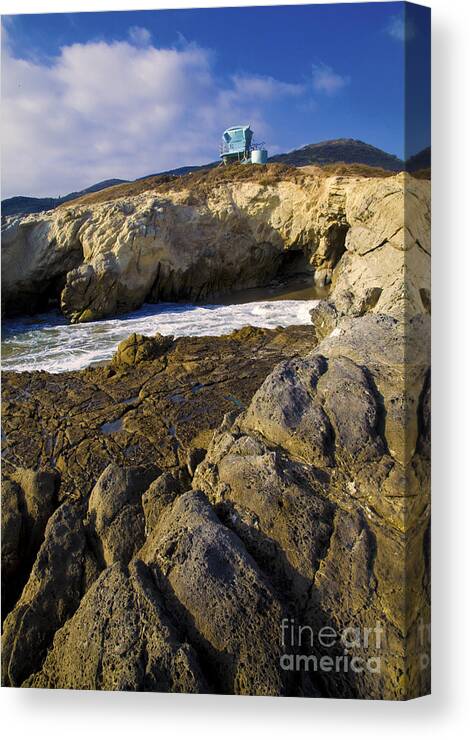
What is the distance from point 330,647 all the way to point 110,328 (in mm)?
8051

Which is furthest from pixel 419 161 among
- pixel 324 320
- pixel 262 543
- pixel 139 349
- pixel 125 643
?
pixel 139 349

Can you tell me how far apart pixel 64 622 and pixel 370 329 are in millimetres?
3255

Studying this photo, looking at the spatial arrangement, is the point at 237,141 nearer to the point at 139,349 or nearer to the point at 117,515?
the point at 139,349

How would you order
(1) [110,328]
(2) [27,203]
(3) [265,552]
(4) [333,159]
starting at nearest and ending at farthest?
1. (3) [265,552]
2. (2) [27,203]
3. (4) [333,159]
4. (1) [110,328]

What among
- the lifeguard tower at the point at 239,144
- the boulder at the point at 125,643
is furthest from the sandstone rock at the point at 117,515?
the lifeguard tower at the point at 239,144

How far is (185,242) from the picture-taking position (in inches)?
576

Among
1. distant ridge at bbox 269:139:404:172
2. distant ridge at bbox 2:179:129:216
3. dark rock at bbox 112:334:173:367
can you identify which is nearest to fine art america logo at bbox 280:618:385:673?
distant ridge at bbox 269:139:404:172

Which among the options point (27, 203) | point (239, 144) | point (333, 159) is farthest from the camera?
point (333, 159)

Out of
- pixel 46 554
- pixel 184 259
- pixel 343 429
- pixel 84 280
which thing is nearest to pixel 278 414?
pixel 343 429

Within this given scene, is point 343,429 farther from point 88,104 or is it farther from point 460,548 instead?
point 88,104

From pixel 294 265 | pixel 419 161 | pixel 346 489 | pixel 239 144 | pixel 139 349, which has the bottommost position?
pixel 346 489

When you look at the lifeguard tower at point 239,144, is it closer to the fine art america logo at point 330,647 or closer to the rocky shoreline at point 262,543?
the rocky shoreline at point 262,543

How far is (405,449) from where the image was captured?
3.91m

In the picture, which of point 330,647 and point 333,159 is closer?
point 330,647
